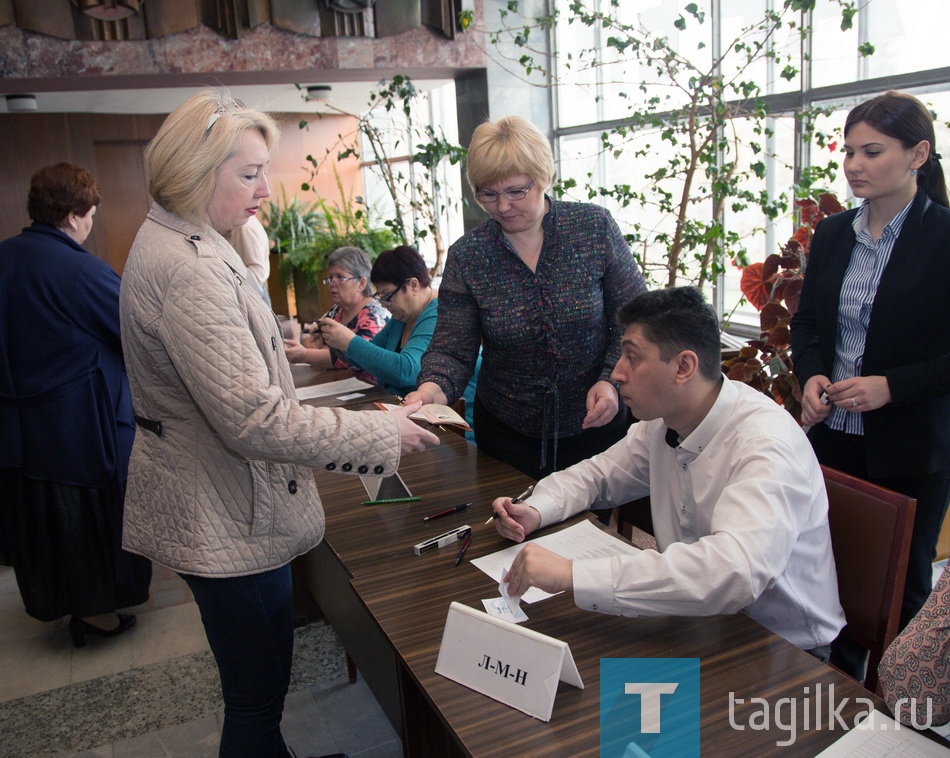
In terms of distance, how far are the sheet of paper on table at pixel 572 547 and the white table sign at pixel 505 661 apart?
0.99 feet

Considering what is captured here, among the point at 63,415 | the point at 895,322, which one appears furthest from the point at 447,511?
the point at 63,415

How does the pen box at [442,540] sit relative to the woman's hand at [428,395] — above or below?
below

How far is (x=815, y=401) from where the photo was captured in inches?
83.2

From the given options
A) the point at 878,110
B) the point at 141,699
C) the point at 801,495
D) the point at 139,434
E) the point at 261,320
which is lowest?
the point at 141,699

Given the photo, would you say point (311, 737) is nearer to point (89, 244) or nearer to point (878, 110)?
point (878, 110)

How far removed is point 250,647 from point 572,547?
662 millimetres

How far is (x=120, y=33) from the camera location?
502 cm

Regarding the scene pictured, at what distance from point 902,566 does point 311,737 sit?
177cm

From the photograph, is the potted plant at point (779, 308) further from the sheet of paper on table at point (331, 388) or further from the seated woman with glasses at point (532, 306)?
the sheet of paper on table at point (331, 388)

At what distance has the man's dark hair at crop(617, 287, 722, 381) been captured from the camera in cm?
157

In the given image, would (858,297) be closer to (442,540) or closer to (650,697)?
(442,540)

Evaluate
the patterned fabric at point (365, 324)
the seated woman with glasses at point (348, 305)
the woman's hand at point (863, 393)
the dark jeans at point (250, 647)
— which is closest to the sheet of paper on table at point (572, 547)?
the dark jeans at point (250, 647)

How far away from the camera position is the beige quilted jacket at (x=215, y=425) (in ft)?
4.36

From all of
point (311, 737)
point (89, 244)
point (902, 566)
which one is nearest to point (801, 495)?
point (902, 566)
